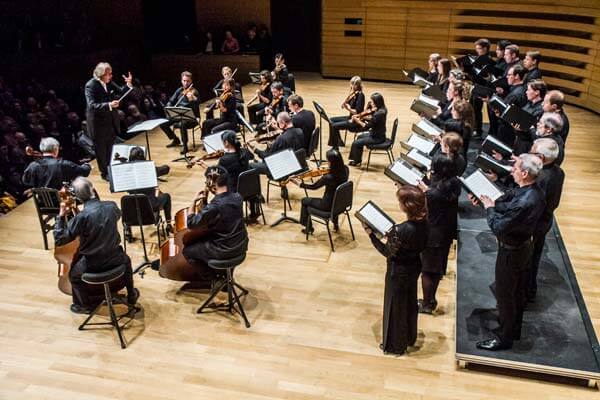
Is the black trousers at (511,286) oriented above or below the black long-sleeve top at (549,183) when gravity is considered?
below

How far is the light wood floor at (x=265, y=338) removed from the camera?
4281mm

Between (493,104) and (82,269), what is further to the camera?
(493,104)

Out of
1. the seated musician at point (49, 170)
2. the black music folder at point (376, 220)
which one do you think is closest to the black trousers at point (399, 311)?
the black music folder at point (376, 220)

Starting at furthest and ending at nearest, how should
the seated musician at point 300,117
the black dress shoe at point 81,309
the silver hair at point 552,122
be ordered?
the seated musician at point 300,117 → the black dress shoe at point 81,309 → the silver hair at point 552,122

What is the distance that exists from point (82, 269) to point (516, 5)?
11.0 m

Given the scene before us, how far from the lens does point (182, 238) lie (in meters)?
5.11

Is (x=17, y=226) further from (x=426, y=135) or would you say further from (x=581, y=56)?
(x=581, y=56)

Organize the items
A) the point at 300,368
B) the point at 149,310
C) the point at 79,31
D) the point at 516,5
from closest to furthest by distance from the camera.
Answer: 1. the point at 300,368
2. the point at 149,310
3. the point at 516,5
4. the point at 79,31

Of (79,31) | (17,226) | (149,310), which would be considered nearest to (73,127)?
(17,226)

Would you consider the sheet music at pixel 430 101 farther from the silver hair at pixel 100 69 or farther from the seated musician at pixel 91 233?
the seated musician at pixel 91 233

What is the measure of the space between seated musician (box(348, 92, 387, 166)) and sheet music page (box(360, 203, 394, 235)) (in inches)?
142

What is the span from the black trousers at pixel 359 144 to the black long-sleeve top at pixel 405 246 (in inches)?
155

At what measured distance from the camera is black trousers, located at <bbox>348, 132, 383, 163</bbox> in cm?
806

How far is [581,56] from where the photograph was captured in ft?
36.6
